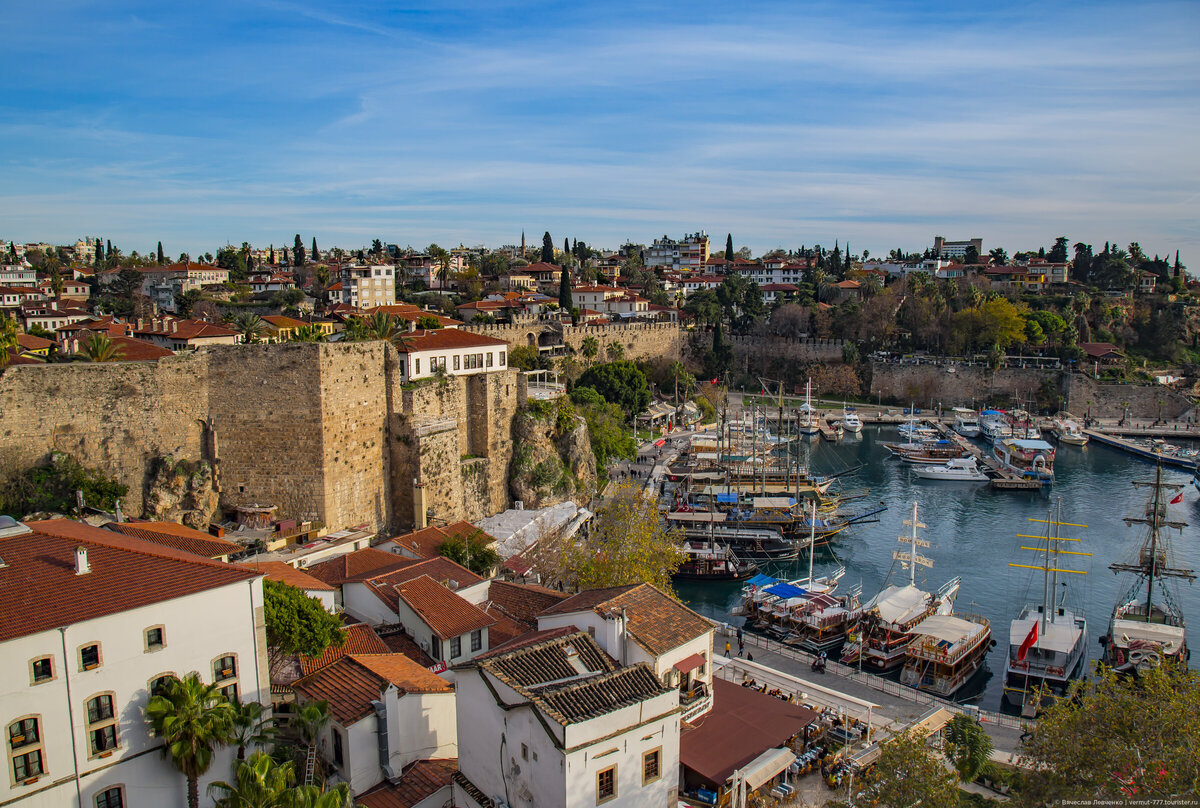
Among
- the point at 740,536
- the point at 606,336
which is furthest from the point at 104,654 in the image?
the point at 606,336

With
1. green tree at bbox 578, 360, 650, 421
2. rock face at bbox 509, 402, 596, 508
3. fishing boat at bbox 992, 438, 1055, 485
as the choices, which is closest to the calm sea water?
fishing boat at bbox 992, 438, 1055, 485

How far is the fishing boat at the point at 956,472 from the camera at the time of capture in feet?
159

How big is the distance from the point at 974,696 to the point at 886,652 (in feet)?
8.42

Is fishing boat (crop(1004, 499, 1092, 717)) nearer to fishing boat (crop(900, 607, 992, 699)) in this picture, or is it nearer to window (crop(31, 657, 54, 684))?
fishing boat (crop(900, 607, 992, 699))

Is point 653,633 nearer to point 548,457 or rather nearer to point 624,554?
point 624,554

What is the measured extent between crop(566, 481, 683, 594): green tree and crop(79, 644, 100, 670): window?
468 inches

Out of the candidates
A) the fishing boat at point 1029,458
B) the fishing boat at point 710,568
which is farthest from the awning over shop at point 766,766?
the fishing boat at point 1029,458

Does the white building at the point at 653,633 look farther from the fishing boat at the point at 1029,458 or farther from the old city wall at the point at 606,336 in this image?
the old city wall at the point at 606,336

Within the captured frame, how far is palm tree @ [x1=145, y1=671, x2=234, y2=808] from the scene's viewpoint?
11.1 meters

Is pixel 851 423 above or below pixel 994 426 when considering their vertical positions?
below

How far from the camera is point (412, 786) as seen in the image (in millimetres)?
12930

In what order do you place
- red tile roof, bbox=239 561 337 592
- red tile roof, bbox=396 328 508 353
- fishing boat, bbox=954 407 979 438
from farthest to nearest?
1. fishing boat, bbox=954 407 979 438
2. red tile roof, bbox=396 328 508 353
3. red tile roof, bbox=239 561 337 592

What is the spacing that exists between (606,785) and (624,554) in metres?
12.0

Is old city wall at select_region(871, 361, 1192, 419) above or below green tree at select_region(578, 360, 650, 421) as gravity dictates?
below
